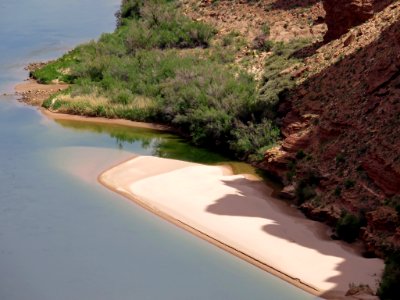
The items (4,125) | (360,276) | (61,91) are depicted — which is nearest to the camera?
(360,276)

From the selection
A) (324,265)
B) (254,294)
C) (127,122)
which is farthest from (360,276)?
(127,122)

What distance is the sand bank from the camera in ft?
85.1

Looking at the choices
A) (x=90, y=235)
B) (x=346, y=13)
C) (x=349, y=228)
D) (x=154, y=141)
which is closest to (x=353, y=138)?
(x=349, y=228)

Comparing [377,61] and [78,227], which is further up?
[377,61]

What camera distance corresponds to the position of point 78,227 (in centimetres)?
3094

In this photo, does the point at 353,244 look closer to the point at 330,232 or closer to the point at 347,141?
the point at 330,232

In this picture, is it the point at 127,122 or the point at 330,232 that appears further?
the point at 127,122

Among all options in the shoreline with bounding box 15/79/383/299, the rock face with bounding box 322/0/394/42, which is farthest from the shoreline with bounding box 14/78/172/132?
the rock face with bounding box 322/0/394/42

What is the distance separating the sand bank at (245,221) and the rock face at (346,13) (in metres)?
10.4

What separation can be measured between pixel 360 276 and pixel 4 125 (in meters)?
26.6

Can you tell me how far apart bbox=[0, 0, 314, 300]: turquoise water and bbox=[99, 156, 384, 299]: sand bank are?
563 mm

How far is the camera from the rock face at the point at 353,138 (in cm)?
2811

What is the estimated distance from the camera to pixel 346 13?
4197 cm

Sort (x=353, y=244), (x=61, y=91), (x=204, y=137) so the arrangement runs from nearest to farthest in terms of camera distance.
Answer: (x=353, y=244) < (x=204, y=137) < (x=61, y=91)
